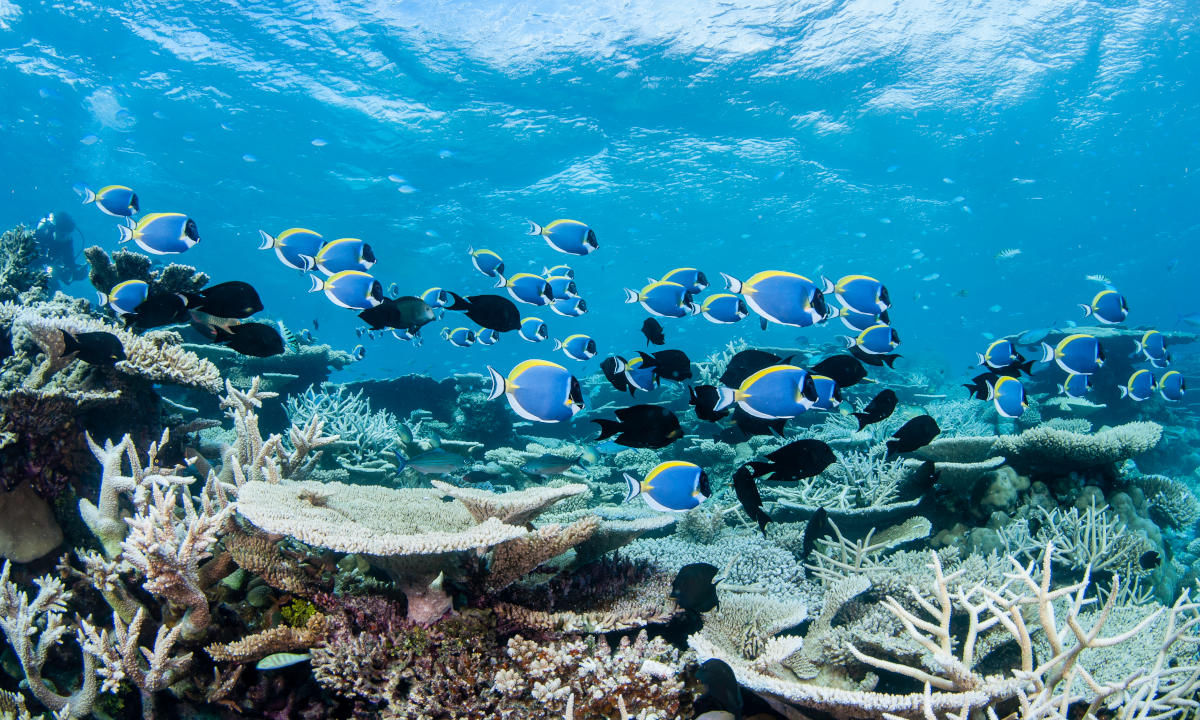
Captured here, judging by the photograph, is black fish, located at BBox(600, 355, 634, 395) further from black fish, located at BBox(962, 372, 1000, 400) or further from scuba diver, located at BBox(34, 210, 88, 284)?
scuba diver, located at BBox(34, 210, 88, 284)

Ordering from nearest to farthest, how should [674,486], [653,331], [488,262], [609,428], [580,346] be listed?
[674,486]
[609,428]
[653,331]
[580,346]
[488,262]

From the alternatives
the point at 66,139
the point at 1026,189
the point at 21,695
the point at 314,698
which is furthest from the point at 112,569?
the point at 1026,189

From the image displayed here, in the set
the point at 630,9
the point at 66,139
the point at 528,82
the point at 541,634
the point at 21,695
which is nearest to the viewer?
the point at 541,634

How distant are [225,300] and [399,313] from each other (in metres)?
1.25

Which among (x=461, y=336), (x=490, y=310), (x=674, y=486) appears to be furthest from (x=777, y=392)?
(x=461, y=336)

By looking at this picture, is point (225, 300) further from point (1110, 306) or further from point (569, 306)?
point (1110, 306)

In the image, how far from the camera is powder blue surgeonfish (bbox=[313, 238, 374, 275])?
4680 mm

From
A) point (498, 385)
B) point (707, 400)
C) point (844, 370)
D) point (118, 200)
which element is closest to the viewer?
point (498, 385)

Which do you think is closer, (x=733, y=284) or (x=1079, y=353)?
(x=733, y=284)

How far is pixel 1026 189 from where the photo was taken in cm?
3706

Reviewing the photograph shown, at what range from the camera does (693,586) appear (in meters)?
2.80

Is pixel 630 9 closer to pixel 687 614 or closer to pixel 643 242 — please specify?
pixel 687 614

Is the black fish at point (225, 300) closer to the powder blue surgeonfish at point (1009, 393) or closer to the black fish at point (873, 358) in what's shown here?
the black fish at point (873, 358)

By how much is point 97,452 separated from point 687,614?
A: 3.86 meters
